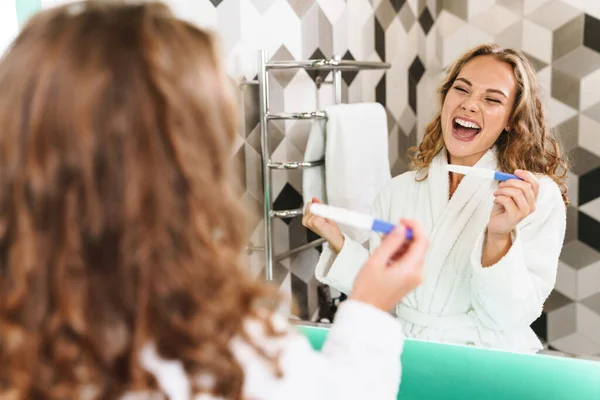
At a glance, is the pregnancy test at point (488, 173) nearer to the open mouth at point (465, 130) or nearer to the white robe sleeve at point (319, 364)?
the open mouth at point (465, 130)

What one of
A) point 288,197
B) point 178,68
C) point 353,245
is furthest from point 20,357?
point 288,197

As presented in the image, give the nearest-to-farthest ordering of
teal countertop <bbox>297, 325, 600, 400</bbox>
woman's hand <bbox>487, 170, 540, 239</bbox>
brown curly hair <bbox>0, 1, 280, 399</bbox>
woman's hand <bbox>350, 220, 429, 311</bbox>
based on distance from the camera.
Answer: brown curly hair <bbox>0, 1, 280, 399</bbox> → woman's hand <bbox>350, 220, 429, 311</bbox> → teal countertop <bbox>297, 325, 600, 400</bbox> → woman's hand <bbox>487, 170, 540, 239</bbox>

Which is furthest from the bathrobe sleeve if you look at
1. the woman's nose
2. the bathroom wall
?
the bathroom wall

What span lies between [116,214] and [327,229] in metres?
0.73

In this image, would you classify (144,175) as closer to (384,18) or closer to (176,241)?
(176,241)

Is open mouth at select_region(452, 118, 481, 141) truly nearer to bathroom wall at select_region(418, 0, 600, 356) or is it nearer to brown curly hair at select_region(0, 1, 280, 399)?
brown curly hair at select_region(0, 1, 280, 399)

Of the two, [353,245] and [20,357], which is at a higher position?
[20,357]

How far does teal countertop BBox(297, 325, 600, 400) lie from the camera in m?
0.81

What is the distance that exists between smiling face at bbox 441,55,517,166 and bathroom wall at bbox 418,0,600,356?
3.06ft

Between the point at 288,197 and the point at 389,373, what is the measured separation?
3.10 ft

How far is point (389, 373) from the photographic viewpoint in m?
0.56

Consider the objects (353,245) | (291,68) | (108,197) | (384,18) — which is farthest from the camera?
(384,18)

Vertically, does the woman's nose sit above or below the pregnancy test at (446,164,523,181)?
above

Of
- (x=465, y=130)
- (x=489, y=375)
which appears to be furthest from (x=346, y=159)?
(x=489, y=375)
